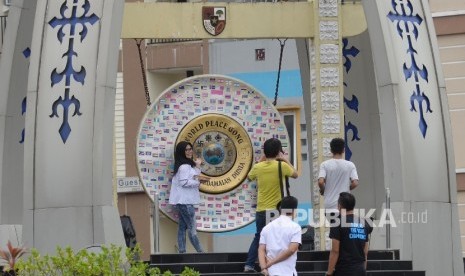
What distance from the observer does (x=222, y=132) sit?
3108cm

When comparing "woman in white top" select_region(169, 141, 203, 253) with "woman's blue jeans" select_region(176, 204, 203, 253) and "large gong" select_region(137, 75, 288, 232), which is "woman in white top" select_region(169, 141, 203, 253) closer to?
"woman's blue jeans" select_region(176, 204, 203, 253)

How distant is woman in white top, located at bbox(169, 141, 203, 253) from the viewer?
2823cm

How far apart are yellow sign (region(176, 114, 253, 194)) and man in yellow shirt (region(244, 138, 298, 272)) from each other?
5.57 metres

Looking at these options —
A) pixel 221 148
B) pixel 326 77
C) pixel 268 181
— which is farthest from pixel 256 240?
pixel 221 148

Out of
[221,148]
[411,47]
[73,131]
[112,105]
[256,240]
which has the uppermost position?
[411,47]

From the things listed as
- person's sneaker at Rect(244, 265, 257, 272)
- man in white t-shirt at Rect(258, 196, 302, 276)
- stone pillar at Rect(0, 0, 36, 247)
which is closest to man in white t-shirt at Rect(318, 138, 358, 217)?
person's sneaker at Rect(244, 265, 257, 272)

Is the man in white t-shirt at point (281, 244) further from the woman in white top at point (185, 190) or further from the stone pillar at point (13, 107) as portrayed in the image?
the stone pillar at point (13, 107)

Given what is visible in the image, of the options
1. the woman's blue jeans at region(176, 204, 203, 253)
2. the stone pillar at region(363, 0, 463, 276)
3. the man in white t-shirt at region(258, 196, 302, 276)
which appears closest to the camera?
the man in white t-shirt at region(258, 196, 302, 276)

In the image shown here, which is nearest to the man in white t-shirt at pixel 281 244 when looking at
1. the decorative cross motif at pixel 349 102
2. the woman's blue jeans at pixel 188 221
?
the woman's blue jeans at pixel 188 221

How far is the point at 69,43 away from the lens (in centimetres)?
2519

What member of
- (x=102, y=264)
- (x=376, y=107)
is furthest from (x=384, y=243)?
(x=102, y=264)

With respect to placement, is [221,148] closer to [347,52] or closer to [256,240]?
[347,52]

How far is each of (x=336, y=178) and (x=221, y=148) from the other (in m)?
5.79

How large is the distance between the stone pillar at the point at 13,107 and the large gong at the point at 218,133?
263cm
